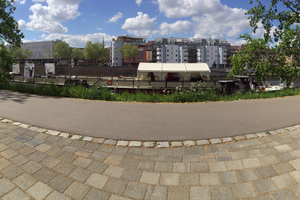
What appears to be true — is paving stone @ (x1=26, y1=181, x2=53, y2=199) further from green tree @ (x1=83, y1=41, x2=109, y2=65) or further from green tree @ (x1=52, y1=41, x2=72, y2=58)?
green tree @ (x1=52, y1=41, x2=72, y2=58)

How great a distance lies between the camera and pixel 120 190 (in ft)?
9.54

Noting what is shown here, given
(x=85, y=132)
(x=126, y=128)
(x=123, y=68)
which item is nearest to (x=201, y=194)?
(x=126, y=128)

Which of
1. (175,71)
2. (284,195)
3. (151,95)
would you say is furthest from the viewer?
(175,71)

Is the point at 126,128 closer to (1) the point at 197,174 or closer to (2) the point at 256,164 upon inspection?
(1) the point at 197,174

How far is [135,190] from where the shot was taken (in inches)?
115

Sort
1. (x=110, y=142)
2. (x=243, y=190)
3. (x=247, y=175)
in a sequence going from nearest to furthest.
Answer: (x=243, y=190)
(x=247, y=175)
(x=110, y=142)

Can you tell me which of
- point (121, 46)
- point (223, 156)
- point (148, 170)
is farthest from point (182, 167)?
point (121, 46)

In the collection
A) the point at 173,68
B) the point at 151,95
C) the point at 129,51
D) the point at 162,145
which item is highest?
the point at 129,51

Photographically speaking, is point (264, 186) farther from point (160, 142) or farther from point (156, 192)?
point (160, 142)

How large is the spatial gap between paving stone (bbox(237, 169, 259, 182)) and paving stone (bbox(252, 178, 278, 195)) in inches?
3.7

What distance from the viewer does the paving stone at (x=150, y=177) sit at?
3.12 meters

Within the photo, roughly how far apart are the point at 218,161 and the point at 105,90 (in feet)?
26.3

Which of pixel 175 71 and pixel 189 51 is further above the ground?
pixel 189 51

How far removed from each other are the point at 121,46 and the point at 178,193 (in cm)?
10098
